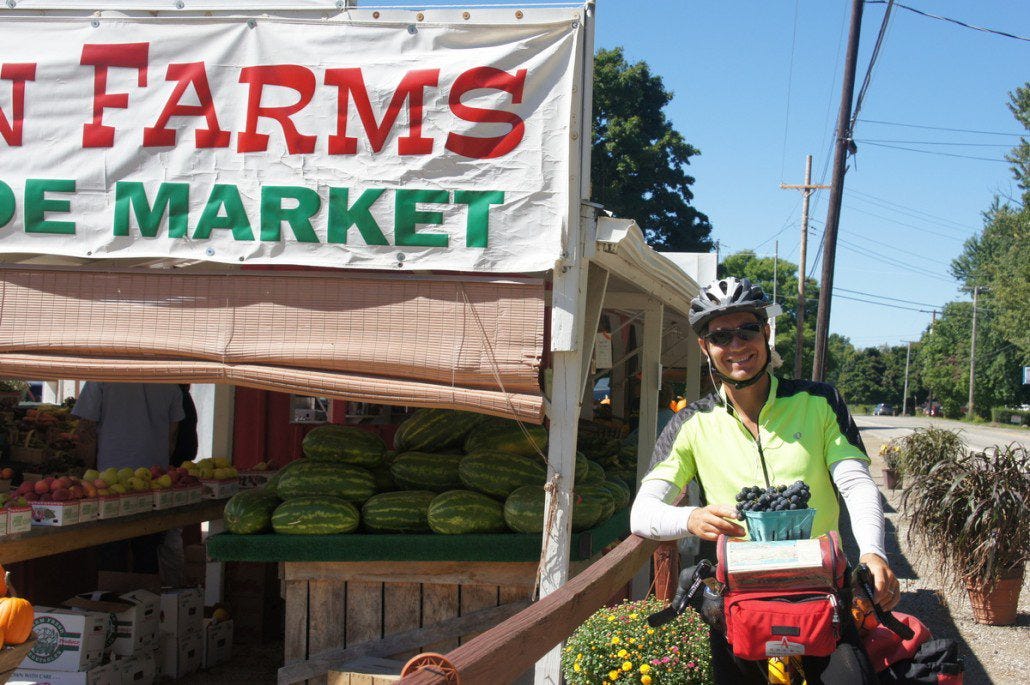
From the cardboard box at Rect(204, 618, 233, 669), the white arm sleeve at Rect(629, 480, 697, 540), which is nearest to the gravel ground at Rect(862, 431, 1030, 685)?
the white arm sleeve at Rect(629, 480, 697, 540)

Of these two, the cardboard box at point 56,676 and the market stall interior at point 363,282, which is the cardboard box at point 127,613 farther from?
the market stall interior at point 363,282

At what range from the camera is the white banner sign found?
4992mm

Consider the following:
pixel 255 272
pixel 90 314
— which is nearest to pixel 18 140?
pixel 90 314

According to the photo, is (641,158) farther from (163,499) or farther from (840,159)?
(163,499)

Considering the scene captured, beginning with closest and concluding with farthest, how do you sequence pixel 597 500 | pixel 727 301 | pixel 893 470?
pixel 727 301 → pixel 597 500 → pixel 893 470

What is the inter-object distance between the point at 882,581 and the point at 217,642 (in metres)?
5.51

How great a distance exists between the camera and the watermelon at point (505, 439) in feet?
21.2

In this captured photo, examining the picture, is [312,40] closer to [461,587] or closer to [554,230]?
[554,230]

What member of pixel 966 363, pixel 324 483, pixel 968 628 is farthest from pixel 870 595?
pixel 966 363

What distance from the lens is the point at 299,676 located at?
17.3 feet

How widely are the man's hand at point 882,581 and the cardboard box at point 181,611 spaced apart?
16.7 feet

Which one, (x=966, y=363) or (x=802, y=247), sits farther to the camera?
(x=966, y=363)

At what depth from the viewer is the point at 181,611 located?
21.0ft

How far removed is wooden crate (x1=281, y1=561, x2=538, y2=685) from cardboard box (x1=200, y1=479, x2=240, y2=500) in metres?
2.15
